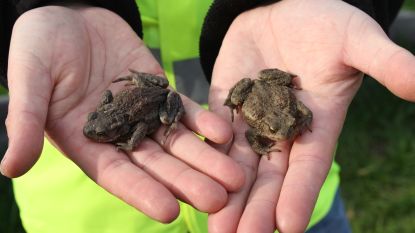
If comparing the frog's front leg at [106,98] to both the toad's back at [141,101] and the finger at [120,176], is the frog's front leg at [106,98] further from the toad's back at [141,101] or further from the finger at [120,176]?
the finger at [120,176]

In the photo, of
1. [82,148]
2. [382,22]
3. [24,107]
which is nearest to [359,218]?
[382,22]

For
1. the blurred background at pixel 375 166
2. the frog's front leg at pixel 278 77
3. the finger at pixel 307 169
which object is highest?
the frog's front leg at pixel 278 77

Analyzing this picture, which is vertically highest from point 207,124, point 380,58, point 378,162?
point 380,58

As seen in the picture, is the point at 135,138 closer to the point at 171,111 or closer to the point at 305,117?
the point at 171,111

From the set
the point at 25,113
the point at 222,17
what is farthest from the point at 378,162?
the point at 25,113

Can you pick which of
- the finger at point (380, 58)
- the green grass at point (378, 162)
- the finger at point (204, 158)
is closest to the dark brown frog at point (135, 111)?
the finger at point (204, 158)

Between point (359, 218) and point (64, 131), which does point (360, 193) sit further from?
point (64, 131)
